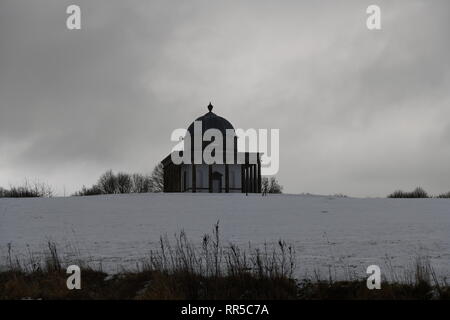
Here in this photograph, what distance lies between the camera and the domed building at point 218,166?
4453cm

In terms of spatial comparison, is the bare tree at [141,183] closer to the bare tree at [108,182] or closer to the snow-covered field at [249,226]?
the bare tree at [108,182]

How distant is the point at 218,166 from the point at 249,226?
27.8 meters

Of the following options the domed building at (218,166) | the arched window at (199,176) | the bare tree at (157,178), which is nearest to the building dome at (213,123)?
the domed building at (218,166)

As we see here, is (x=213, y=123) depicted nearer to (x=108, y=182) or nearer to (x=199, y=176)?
(x=199, y=176)

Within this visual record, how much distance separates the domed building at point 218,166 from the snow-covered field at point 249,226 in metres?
14.4

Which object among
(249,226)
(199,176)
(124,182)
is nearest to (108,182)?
(124,182)

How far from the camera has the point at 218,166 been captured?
45562mm

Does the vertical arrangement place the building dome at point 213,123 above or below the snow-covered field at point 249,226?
above

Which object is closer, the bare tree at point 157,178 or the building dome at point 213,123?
the building dome at point 213,123

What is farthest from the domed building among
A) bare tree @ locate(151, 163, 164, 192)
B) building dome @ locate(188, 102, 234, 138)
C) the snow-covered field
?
bare tree @ locate(151, 163, 164, 192)
